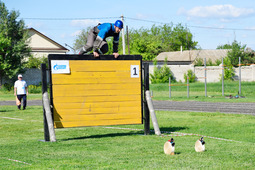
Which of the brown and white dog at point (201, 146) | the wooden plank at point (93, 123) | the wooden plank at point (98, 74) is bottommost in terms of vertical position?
the brown and white dog at point (201, 146)

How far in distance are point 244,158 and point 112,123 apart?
4.36 metres

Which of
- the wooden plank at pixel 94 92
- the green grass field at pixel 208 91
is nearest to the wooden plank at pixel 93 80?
the wooden plank at pixel 94 92

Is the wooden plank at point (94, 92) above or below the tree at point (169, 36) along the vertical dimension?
below

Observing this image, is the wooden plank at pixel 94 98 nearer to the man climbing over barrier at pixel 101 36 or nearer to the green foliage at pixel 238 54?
the man climbing over barrier at pixel 101 36

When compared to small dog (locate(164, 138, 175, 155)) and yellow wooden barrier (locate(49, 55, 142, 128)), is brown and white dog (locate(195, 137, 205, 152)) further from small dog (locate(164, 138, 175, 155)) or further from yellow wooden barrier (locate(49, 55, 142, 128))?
yellow wooden barrier (locate(49, 55, 142, 128))

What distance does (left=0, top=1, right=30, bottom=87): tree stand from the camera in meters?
47.3

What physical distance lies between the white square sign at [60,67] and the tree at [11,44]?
3844 cm

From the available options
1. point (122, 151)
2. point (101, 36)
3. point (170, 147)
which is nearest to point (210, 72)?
point (101, 36)

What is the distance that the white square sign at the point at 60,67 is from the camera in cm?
998

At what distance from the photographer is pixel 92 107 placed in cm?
1035

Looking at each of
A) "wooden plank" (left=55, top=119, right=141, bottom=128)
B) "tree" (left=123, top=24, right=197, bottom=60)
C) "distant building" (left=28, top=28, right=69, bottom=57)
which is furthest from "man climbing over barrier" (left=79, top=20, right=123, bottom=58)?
"tree" (left=123, top=24, right=197, bottom=60)

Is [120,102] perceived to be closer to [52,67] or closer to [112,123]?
[112,123]

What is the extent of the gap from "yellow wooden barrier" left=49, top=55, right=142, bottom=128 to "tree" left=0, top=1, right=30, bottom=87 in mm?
38451

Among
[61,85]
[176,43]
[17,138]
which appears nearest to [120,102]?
[61,85]
